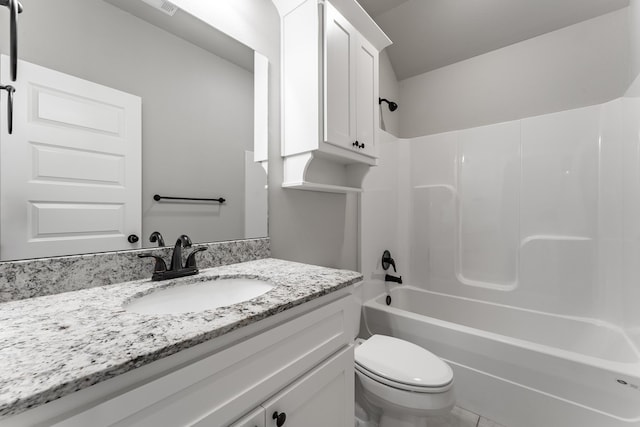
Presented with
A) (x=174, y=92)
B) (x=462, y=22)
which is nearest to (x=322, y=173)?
(x=174, y=92)

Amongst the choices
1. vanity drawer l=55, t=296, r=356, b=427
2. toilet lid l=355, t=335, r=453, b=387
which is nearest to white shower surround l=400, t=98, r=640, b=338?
toilet lid l=355, t=335, r=453, b=387

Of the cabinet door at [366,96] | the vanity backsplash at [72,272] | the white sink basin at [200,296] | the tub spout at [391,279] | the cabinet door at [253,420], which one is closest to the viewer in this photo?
the cabinet door at [253,420]

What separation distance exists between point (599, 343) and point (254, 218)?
87.1 inches

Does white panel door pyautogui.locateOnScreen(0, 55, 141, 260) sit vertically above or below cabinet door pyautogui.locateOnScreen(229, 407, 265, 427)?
above

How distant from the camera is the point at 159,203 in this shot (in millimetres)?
978

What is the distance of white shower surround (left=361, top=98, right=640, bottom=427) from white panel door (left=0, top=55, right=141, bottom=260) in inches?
58.7

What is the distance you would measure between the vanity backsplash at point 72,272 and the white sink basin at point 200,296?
0.48 ft

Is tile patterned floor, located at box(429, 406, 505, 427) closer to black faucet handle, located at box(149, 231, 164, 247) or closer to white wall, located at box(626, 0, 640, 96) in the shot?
black faucet handle, located at box(149, 231, 164, 247)

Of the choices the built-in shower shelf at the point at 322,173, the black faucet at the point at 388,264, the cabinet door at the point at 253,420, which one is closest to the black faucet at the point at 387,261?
the black faucet at the point at 388,264

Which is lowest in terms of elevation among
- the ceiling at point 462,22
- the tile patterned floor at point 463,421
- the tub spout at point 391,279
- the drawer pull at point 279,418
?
the tile patterned floor at point 463,421

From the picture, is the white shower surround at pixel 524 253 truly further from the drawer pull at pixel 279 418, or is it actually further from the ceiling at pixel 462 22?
the drawer pull at pixel 279 418

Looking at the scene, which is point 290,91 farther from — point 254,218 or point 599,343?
point 599,343

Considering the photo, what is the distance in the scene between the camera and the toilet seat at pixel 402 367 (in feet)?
3.66

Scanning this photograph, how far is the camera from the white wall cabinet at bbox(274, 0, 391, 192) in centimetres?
126
